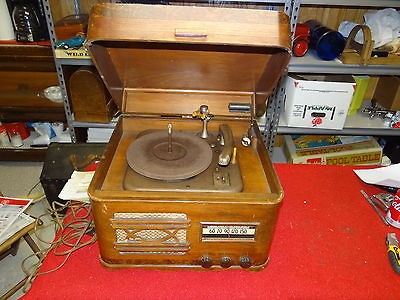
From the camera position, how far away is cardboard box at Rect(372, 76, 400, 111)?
194 cm

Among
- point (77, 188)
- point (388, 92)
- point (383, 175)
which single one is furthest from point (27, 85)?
point (388, 92)

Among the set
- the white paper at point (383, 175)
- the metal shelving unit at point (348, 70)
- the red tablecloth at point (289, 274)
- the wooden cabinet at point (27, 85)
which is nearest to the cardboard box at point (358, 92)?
the metal shelving unit at point (348, 70)

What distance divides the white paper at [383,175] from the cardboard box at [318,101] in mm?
617

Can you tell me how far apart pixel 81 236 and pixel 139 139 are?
33 cm

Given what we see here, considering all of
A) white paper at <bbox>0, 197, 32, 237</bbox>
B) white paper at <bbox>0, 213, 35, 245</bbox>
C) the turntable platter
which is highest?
the turntable platter

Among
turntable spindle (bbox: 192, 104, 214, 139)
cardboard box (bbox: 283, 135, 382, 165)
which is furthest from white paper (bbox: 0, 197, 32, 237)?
cardboard box (bbox: 283, 135, 382, 165)

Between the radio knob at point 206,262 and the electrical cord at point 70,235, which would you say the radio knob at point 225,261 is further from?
the electrical cord at point 70,235

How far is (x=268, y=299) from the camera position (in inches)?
32.1

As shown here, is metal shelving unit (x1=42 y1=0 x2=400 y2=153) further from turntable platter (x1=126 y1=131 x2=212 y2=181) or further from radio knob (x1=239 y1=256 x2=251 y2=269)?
radio knob (x1=239 y1=256 x2=251 y2=269)

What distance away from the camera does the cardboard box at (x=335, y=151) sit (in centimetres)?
203

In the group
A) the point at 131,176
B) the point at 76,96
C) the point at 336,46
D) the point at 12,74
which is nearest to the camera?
the point at 131,176

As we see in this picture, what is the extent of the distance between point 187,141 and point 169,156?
0.11 metres

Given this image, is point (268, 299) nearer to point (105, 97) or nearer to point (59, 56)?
point (105, 97)

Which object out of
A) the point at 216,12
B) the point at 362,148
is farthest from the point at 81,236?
the point at 362,148
